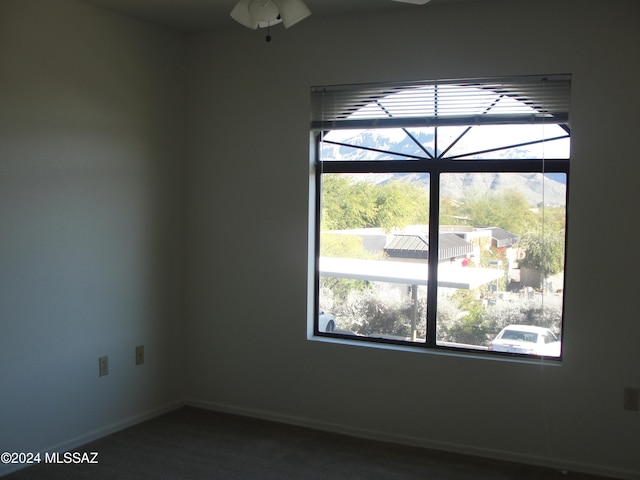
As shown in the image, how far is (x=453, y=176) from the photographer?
3.64 metres

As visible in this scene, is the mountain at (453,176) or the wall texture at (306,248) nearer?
the wall texture at (306,248)

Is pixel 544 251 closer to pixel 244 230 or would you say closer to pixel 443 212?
pixel 443 212

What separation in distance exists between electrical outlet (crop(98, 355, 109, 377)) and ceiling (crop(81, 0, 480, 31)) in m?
2.13

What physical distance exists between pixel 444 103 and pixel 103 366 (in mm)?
2610

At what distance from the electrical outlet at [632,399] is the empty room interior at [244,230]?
18 millimetres

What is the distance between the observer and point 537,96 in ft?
11.1

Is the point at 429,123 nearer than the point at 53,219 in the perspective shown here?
No

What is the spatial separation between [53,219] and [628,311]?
3.16 metres

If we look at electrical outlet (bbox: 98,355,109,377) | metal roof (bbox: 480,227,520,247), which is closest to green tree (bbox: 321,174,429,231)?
metal roof (bbox: 480,227,520,247)

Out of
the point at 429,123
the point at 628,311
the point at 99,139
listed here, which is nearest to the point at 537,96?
the point at 429,123

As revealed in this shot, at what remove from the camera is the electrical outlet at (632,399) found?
320 centimetres

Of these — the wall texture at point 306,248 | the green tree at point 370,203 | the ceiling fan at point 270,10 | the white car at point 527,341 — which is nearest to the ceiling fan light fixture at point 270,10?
the ceiling fan at point 270,10

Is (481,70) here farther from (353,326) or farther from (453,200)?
(353,326)

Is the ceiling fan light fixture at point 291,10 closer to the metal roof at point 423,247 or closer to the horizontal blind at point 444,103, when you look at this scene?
the horizontal blind at point 444,103
